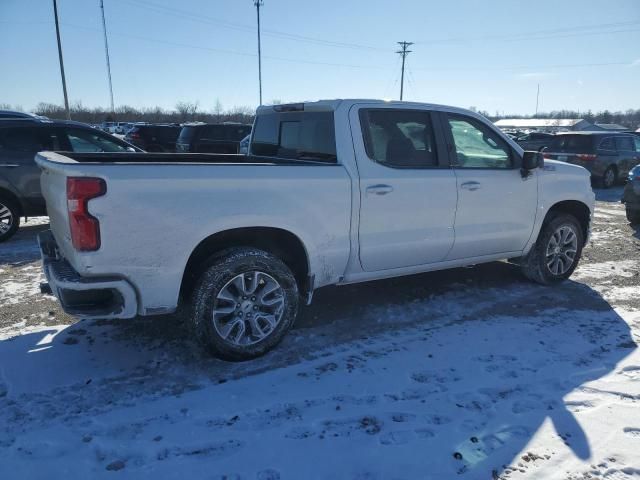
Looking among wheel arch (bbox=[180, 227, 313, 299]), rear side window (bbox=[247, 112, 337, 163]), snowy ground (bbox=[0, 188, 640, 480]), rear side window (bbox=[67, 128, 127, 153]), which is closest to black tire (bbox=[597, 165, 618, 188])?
snowy ground (bbox=[0, 188, 640, 480])

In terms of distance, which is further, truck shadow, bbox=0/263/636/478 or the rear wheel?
the rear wheel

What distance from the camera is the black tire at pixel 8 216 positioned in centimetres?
709

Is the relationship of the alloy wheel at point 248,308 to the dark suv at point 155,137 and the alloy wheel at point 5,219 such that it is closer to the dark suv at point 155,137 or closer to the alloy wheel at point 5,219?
the alloy wheel at point 5,219

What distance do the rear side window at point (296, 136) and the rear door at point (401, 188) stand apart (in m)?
0.25

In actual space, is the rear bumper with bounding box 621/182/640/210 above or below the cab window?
below

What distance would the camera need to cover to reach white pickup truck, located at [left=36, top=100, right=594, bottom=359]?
306cm

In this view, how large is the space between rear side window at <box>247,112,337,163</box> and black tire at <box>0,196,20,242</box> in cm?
426

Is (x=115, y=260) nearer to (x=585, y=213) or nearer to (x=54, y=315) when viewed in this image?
(x=54, y=315)

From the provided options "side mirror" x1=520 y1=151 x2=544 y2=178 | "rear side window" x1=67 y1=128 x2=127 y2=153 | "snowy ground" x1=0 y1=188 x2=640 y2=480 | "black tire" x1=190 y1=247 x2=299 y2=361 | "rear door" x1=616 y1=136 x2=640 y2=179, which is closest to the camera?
"snowy ground" x1=0 y1=188 x2=640 y2=480

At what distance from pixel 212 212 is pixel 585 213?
4.41m

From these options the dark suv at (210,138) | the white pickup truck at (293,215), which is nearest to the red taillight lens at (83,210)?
the white pickup truck at (293,215)

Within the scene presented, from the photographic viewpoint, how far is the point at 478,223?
4.67 meters

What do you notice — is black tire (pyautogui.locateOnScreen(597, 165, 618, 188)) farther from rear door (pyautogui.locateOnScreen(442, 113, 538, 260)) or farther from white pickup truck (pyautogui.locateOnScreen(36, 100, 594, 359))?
rear door (pyautogui.locateOnScreen(442, 113, 538, 260))

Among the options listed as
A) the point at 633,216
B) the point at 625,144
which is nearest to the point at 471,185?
the point at 633,216
